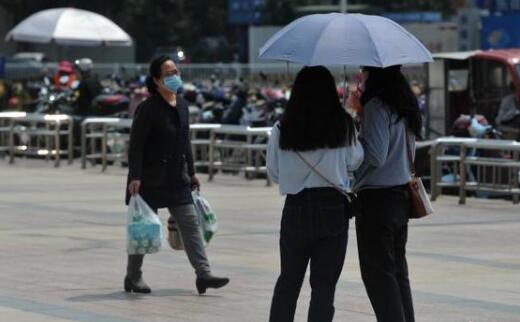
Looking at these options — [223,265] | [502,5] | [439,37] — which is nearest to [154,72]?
[223,265]

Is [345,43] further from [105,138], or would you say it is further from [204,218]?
[105,138]

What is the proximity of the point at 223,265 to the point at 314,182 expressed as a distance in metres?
4.85

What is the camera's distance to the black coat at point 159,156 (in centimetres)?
1043

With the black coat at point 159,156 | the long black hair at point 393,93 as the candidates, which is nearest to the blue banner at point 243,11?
the black coat at point 159,156

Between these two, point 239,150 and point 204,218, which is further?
point 239,150

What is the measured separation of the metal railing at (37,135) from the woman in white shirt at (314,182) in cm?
1667

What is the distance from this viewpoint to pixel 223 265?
40.1 feet

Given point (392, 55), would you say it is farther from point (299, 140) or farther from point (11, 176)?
point (11, 176)

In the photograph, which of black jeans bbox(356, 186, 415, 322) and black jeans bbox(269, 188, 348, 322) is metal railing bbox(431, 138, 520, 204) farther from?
black jeans bbox(269, 188, 348, 322)

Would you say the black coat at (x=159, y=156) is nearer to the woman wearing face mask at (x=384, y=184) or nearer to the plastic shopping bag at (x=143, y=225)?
the plastic shopping bag at (x=143, y=225)

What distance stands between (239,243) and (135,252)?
3.44 meters

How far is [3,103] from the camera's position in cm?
3094

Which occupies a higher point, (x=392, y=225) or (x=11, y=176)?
(x=392, y=225)

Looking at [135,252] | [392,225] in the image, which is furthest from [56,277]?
[392,225]
